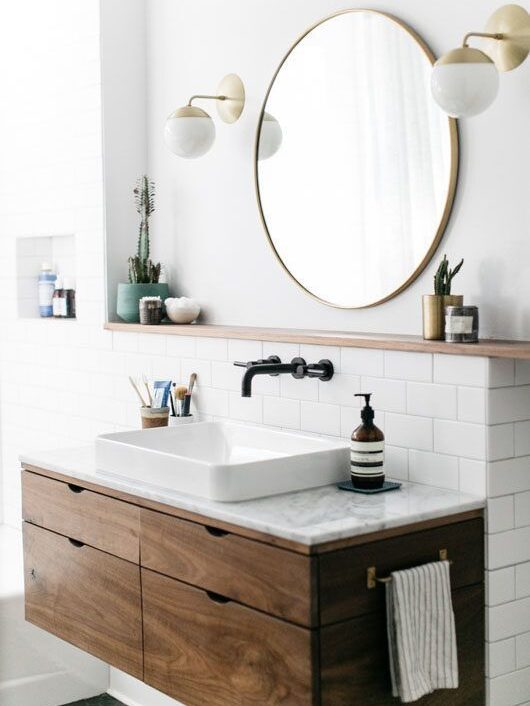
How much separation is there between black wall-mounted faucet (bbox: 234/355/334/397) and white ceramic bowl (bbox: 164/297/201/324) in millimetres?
715

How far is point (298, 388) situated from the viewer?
3195 millimetres

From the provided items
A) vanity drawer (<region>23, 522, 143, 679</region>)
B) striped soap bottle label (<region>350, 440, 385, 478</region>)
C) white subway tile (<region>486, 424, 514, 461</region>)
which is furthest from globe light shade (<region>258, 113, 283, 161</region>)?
vanity drawer (<region>23, 522, 143, 679</region>)

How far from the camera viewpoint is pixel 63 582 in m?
3.26

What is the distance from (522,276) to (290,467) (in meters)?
0.80

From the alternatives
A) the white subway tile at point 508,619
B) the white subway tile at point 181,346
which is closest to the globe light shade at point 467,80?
the white subway tile at point 508,619

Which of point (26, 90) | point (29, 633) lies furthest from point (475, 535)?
point (26, 90)

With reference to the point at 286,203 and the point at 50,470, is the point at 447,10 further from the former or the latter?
the point at 50,470

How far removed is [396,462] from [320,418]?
334 mm

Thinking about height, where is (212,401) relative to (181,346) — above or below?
below

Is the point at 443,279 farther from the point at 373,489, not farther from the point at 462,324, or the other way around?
the point at 373,489

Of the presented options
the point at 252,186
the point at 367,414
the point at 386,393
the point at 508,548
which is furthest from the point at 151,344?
the point at 508,548

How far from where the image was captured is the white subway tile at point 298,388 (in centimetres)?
314

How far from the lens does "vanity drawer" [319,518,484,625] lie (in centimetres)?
232

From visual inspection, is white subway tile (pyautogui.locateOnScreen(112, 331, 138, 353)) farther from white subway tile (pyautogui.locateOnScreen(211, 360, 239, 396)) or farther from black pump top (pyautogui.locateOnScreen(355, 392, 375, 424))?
black pump top (pyautogui.locateOnScreen(355, 392, 375, 424))
